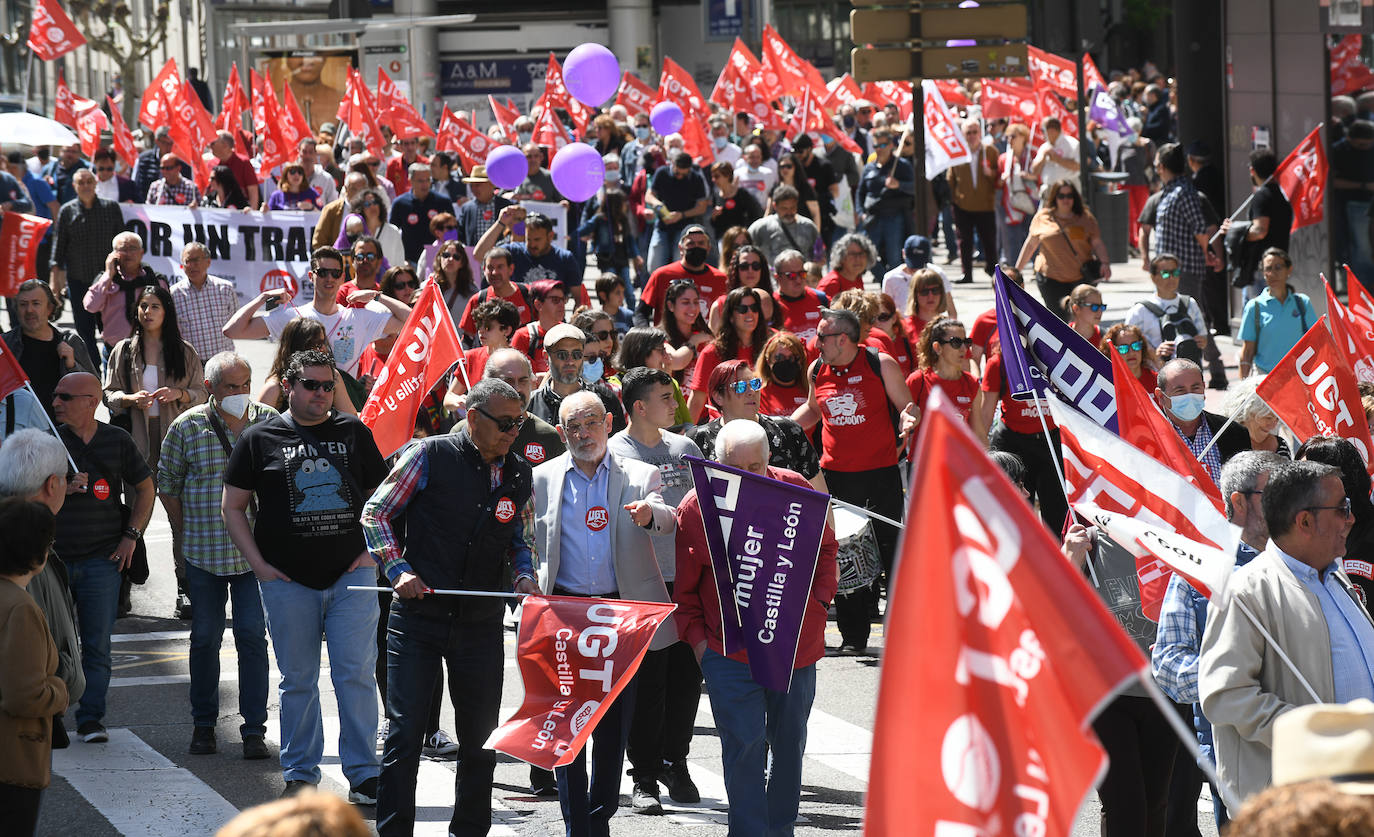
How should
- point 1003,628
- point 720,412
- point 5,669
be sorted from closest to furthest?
point 1003,628 → point 5,669 → point 720,412

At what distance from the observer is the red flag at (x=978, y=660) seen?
363cm

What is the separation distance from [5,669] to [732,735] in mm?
2472

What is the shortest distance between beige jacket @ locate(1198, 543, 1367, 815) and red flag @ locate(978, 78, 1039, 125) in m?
22.0

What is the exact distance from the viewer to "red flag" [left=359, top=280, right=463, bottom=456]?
967 cm

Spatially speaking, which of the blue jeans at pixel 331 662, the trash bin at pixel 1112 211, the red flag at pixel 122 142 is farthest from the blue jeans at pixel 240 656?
the trash bin at pixel 1112 211

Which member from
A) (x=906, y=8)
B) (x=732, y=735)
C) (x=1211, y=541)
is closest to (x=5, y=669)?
(x=732, y=735)

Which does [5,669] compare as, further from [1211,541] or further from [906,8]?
[906,8]

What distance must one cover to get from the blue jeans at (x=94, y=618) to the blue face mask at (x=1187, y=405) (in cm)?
509

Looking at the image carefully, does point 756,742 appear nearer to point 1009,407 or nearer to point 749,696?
point 749,696

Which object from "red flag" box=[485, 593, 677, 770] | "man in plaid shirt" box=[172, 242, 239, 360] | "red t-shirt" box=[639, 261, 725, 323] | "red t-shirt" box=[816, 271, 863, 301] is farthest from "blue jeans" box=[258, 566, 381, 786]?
"red t-shirt" box=[816, 271, 863, 301]

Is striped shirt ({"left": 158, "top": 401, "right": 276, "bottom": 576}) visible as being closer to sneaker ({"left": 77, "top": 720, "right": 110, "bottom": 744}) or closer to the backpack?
sneaker ({"left": 77, "top": 720, "right": 110, "bottom": 744})

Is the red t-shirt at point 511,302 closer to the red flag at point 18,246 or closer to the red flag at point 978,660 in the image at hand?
the red flag at point 18,246

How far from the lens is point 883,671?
12.3 feet

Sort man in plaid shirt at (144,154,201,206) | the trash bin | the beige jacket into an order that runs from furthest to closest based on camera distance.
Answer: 1. the trash bin
2. man in plaid shirt at (144,154,201,206)
3. the beige jacket
